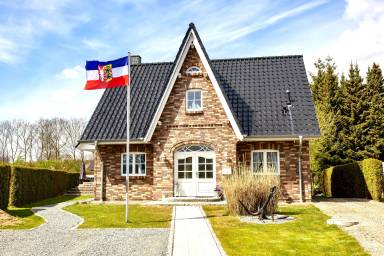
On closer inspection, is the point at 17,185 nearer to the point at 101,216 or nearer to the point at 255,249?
the point at 101,216

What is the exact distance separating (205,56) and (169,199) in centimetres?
700

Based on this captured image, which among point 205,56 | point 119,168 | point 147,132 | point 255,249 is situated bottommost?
point 255,249

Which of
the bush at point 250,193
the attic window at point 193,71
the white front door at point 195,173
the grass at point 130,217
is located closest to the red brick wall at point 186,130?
the attic window at point 193,71

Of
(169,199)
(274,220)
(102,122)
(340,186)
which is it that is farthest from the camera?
(340,186)

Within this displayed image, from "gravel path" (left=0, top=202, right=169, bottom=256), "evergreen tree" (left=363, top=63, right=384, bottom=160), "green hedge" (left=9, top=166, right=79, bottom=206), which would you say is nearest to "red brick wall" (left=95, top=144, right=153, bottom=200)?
"green hedge" (left=9, top=166, right=79, bottom=206)

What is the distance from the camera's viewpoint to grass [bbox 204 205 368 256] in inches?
329

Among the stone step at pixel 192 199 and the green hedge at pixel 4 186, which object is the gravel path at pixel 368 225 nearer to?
the stone step at pixel 192 199

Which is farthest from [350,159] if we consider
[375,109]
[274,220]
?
[274,220]

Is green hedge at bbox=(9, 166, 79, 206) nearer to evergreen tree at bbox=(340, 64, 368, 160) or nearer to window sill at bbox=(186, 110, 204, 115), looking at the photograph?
window sill at bbox=(186, 110, 204, 115)

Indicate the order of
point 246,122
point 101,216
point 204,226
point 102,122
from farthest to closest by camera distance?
point 102,122
point 246,122
point 101,216
point 204,226

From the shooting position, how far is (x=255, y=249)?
8531 mm

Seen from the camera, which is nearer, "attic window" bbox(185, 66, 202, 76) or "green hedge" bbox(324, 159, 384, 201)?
"green hedge" bbox(324, 159, 384, 201)

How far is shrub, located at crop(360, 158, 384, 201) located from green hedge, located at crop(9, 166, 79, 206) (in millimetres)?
17049

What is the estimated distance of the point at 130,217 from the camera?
44.7 feet
